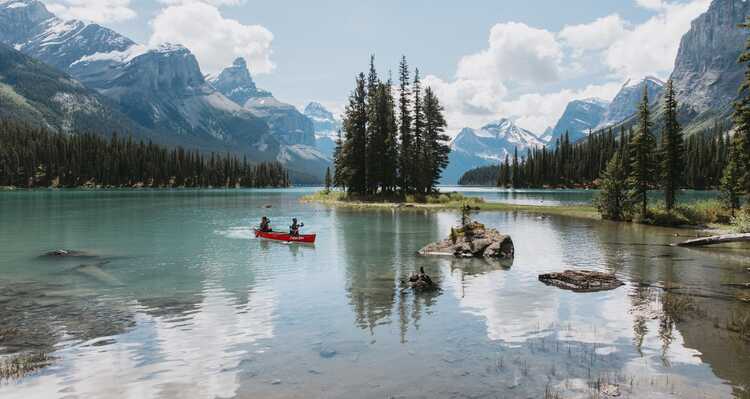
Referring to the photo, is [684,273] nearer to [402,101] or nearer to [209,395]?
[209,395]

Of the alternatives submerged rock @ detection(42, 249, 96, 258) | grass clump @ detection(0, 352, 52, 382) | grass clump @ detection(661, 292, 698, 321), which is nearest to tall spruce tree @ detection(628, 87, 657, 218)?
grass clump @ detection(661, 292, 698, 321)

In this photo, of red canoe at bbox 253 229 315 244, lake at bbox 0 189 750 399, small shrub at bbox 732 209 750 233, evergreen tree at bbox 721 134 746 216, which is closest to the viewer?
lake at bbox 0 189 750 399

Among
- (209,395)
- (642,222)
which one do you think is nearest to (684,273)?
(209,395)

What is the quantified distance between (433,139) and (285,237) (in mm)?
62830

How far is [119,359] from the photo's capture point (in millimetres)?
13969

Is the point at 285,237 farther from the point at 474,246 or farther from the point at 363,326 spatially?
the point at 363,326

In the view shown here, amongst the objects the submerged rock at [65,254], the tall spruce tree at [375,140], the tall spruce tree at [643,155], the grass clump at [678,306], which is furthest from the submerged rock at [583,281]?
the tall spruce tree at [375,140]

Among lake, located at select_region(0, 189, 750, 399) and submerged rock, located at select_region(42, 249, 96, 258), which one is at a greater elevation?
submerged rock, located at select_region(42, 249, 96, 258)

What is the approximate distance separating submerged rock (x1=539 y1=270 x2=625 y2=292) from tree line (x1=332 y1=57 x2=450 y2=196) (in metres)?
64.1

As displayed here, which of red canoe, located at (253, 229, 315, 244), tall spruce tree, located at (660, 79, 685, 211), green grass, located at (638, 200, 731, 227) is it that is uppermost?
tall spruce tree, located at (660, 79, 685, 211)

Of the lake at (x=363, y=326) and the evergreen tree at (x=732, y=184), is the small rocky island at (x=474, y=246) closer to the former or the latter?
the lake at (x=363, y=326)

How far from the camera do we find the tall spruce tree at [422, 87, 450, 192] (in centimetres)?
9347

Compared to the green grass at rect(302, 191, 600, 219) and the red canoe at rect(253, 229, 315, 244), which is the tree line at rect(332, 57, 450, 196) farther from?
the red canoe at rect(253, 229, 315, 244)

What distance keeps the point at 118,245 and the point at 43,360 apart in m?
28.9
